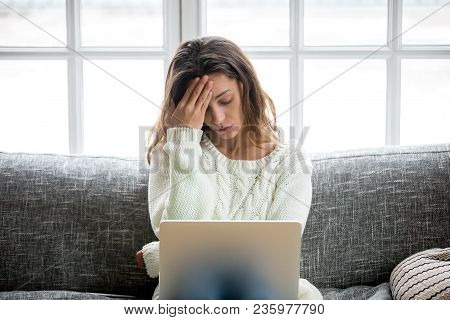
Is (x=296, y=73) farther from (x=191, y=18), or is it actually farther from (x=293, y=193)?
(x=293, y=193)

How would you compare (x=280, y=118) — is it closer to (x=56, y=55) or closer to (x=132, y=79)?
(x=132, y=79)

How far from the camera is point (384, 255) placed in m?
1.85

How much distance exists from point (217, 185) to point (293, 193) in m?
0.20

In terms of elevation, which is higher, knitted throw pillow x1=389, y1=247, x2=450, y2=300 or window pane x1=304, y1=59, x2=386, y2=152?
A: window pane x1=304, y1=59, x2=386, y2=152

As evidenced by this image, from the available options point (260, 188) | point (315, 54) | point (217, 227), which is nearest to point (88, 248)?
point (260, 188)

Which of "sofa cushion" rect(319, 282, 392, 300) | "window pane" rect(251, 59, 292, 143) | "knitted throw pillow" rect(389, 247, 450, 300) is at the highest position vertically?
"window pane" rect(251, 59, 292, 143)

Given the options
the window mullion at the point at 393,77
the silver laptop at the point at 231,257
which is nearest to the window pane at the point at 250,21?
the window mullion at the point at 393,77

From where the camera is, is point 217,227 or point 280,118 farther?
point 280,118

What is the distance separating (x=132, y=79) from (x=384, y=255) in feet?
3.51

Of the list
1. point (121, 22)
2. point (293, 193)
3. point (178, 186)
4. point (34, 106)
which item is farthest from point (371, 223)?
point (34, 106)

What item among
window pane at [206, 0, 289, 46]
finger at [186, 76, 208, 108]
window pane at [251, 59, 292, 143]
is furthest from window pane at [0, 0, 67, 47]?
finger at [186, 76, 208, 108]

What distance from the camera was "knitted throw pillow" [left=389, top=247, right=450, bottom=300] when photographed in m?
1.53

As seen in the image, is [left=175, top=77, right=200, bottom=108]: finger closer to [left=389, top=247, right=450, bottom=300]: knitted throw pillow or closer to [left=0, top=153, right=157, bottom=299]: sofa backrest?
[left=0, top=153, right=157, bottom=299]: sofa backrest
